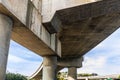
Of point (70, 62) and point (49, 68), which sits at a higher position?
point (70, 62)

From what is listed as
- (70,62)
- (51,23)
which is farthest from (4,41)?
(70,62)

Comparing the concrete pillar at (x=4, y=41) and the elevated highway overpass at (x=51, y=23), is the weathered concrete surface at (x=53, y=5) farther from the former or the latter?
the concrete pillar at (x=4, y=41)

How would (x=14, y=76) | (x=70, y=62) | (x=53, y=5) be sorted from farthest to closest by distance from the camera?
(x=14, y=76), (x=70, y=62), (x=53, y=5)

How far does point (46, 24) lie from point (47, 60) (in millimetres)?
6622

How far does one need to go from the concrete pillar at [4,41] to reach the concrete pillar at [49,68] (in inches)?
391

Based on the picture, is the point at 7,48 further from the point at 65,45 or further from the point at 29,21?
the point at 65,45

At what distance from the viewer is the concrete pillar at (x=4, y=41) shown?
961 cm

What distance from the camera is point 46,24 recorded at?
14531mm

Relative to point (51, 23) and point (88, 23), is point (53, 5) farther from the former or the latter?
point (88, 23)

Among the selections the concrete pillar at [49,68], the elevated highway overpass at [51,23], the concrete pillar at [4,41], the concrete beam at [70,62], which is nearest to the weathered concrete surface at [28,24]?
the elevated highway overpass at [51,23]

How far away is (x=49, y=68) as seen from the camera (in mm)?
19953

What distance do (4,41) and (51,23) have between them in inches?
200

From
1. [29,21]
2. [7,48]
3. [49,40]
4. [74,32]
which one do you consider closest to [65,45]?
[74,32]

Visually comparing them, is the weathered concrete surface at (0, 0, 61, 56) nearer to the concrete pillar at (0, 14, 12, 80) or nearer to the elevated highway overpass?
the elevated highway overpass
